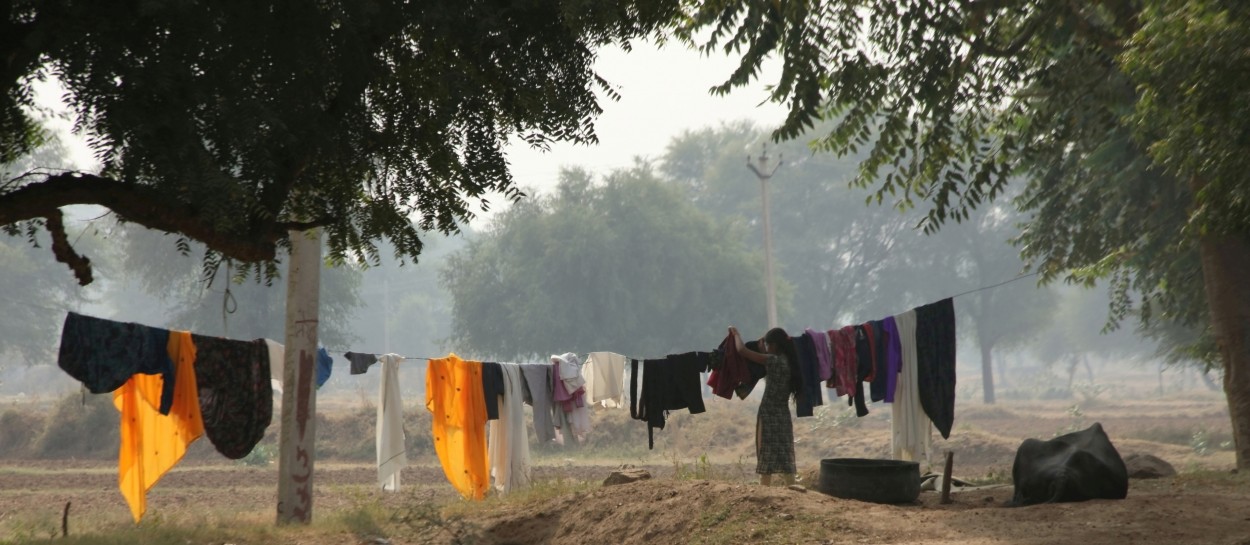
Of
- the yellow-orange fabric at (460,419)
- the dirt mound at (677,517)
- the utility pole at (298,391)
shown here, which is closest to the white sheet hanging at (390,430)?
the yellow-orange fabric at (460,419)

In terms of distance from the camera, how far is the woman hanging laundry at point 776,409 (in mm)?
11266

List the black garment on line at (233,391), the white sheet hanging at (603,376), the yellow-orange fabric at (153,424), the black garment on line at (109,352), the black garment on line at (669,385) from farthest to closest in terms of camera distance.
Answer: the white sheet hanging at (603,376) → the black garment on line at (669,385) → the black garment on line at (233,391) → the yellow-orange fabric at (153,424) → the black garment on line at (109,352)

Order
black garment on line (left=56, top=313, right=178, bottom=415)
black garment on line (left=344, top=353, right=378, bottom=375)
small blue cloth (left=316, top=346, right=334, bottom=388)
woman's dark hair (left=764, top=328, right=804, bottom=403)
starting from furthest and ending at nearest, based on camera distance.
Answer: black garment on line (left=344, top=353, right=378, bottom=375) < small blue cloth (left=316, top=346, right=334, bottom=388) < woman's dark hair (left=764, top=328, right=804, bottom=403) < black garment on line (left=56, top=313, right=178, bottom=415)

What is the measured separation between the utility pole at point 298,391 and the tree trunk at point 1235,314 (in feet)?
38.0

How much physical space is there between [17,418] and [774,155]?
44.0 meters

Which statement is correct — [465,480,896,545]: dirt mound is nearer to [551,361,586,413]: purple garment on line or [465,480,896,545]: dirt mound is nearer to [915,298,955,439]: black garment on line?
[551,361,586,413]: purple garment on line

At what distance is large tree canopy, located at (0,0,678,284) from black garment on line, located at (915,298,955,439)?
6622 millimetres

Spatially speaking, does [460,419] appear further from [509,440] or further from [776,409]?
[776,409]

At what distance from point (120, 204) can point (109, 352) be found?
4.34 m

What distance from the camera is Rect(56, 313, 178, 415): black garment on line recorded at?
907cm

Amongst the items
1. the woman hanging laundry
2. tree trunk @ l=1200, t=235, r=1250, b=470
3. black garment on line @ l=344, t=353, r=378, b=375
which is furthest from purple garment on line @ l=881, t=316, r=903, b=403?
black garment on line @ l=344, t=353, r=378, b=375

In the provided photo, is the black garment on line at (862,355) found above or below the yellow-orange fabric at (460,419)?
above

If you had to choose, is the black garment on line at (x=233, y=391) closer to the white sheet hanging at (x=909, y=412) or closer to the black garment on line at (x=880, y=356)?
the black garment on line at (x=880, y=356)

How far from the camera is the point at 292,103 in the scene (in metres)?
5.79
